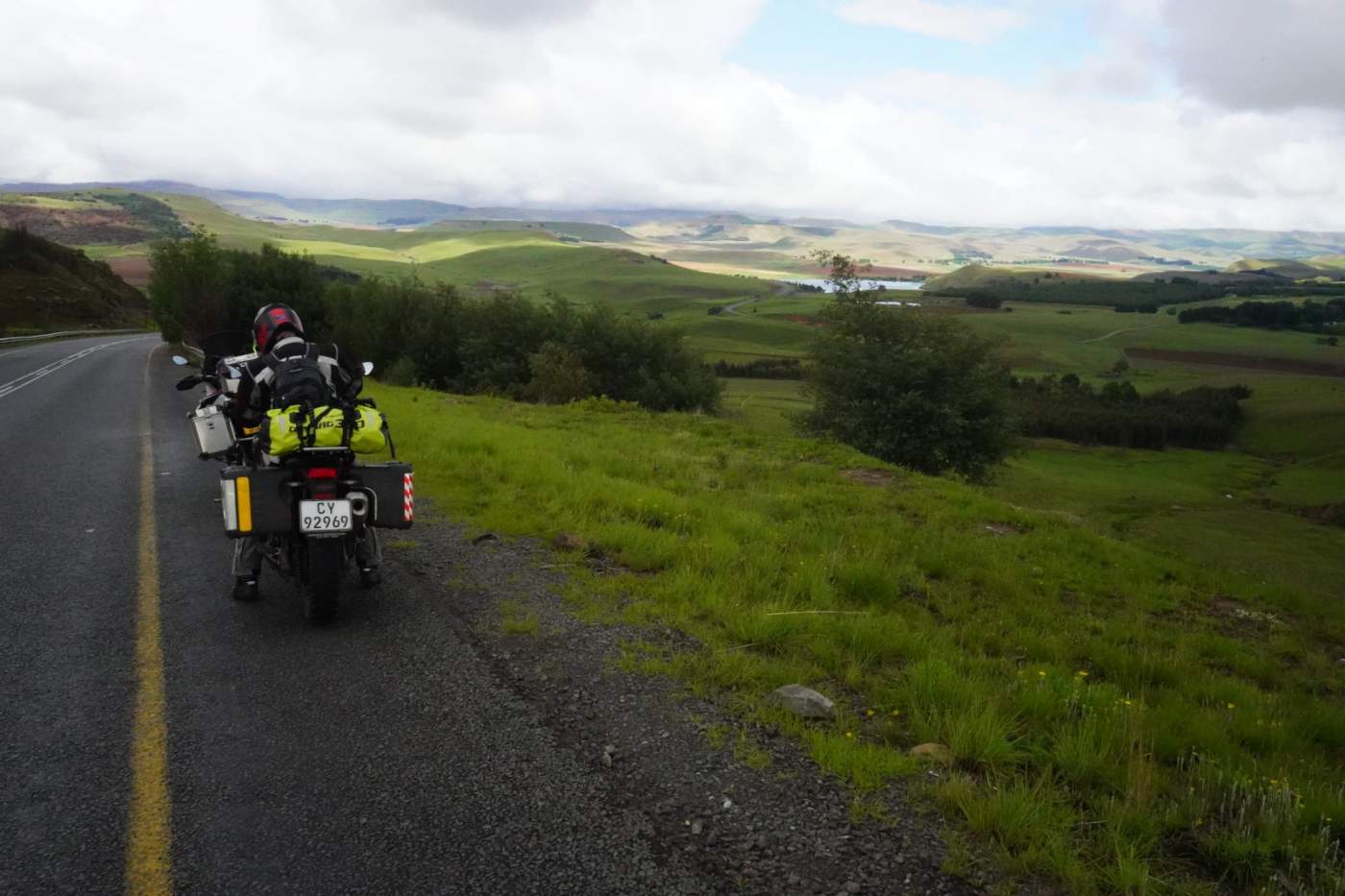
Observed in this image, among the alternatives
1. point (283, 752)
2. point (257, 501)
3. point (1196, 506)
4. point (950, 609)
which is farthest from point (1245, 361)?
point (283, 752)

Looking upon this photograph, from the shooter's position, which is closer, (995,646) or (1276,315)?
(995,646)

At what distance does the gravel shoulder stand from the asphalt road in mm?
147

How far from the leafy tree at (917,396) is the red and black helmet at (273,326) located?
68.1 ft

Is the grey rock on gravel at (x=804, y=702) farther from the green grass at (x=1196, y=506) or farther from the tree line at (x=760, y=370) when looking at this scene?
the tree line at (x=760, y=370)

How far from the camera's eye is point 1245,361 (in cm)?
11506

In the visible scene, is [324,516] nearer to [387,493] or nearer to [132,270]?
[387,493]

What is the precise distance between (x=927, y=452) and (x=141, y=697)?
945 inches

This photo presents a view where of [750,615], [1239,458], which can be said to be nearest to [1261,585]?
[750,615]

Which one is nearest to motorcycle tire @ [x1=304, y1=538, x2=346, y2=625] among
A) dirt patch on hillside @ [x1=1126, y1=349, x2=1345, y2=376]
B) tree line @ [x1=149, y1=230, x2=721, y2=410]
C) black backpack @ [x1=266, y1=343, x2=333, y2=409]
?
black backpack @ [x1=266, y1=343, x2=333, y2=409]

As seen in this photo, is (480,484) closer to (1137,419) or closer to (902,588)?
(902,588)

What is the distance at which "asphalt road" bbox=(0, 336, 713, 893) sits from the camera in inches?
139

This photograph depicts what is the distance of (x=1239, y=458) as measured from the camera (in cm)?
7369

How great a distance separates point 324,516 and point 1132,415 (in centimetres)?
9009

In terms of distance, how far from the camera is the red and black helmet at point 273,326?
23.0 feet
